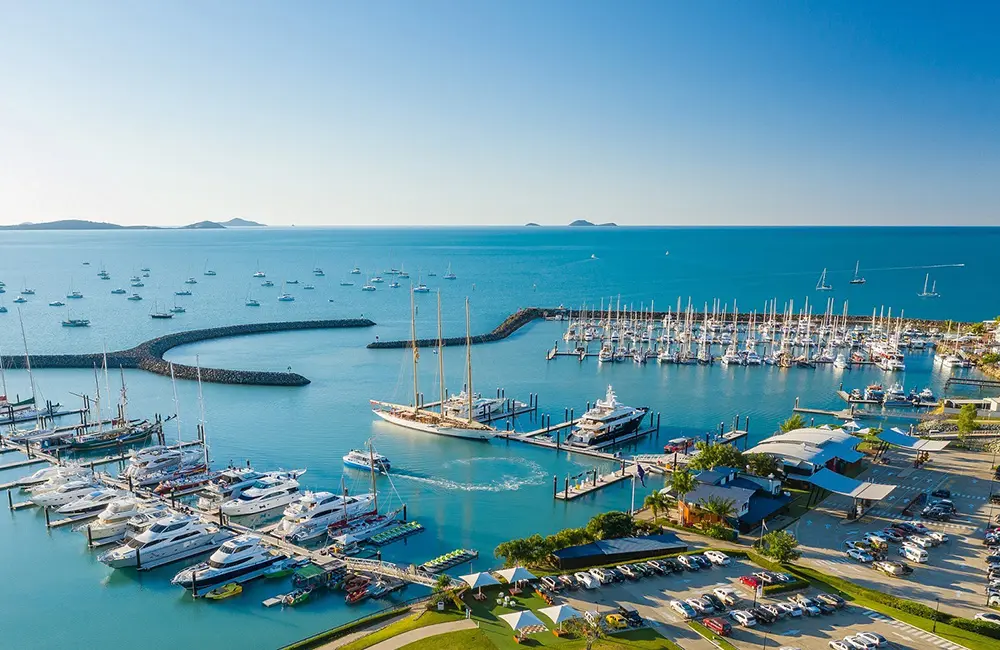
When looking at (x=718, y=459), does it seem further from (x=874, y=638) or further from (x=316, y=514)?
(x=316, y=514)

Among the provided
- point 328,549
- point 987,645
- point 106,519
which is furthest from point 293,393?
point 987,645

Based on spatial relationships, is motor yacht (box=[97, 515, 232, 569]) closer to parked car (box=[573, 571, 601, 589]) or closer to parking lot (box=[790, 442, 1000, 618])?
parked car (box=[573, 571, 601, 589])

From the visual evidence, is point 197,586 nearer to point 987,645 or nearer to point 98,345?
point 987,645

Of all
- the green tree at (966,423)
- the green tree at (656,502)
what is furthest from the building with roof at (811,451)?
the green tree at (966,423)

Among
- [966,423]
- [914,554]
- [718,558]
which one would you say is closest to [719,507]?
[718,558]

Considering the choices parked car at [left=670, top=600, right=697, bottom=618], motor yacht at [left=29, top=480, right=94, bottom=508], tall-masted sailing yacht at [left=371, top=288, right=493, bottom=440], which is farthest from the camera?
tall-masted sailing yacht at [left=371, top=288, right=493, bottom=440]

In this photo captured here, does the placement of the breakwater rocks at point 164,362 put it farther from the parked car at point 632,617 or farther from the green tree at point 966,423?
the green tree at point 966,423

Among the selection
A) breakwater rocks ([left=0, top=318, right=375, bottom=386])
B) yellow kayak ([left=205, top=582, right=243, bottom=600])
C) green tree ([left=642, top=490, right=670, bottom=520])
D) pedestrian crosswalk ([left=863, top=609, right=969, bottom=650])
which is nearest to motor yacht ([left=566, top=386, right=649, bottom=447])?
green tree ([left=642, top=490, right=670, bottom=520])
